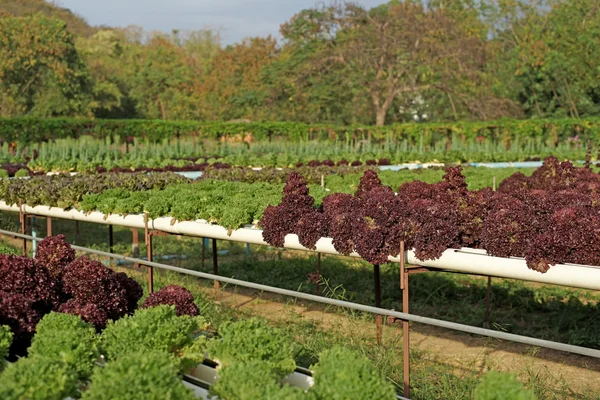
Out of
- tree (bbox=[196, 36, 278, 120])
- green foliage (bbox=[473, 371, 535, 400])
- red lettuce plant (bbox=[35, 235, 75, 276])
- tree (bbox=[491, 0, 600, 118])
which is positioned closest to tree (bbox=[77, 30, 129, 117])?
tree (bbox=[196, 36, 278, 120])

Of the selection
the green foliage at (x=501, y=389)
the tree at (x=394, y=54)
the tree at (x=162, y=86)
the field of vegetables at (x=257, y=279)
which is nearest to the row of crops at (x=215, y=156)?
the field of vegetables at (x=257, y=279)

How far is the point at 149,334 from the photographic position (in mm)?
3582

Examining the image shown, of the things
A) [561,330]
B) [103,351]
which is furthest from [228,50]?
[103,351]

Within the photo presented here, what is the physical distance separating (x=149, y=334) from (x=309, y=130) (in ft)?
80.5

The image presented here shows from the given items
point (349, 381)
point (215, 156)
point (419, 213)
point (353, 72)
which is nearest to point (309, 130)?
point (353, 72)

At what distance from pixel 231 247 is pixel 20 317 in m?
9.27

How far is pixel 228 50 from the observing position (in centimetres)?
5225

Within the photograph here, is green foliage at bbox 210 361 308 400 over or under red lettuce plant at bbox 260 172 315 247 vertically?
under

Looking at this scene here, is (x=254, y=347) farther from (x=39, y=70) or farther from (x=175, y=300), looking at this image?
(x=39, y=70)

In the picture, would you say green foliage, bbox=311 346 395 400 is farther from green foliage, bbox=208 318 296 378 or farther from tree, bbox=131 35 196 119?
tree, bbox=131 35 196 119

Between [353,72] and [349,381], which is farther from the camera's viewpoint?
[353,72]

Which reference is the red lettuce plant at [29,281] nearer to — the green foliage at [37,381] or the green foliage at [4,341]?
the green foliage at [4,341]

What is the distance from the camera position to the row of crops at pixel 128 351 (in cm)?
285

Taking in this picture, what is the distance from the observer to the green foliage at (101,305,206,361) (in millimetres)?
3543
